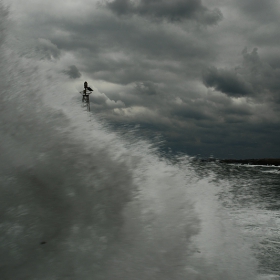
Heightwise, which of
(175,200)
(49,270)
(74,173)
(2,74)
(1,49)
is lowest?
(49,270)

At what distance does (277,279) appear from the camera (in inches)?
155

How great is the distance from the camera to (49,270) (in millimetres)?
3080

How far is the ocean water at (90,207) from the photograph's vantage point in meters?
3.32

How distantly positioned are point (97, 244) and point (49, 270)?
64cm

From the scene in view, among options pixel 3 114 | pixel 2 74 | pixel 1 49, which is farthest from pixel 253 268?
pixel 1 49

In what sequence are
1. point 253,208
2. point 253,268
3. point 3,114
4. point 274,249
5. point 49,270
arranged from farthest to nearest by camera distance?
point 253,208, point 274,249, point 3,114, point 253,268, point 49,270

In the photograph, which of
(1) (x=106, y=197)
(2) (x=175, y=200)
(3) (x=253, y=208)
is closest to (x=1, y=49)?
(1) (x=106, y=197)

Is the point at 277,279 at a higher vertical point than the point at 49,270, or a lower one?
lower

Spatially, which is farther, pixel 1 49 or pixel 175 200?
pixel 1 49

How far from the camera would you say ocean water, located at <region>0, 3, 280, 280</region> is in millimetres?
3322

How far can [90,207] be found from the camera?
3.94 metres

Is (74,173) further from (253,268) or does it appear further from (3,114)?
(253,268)

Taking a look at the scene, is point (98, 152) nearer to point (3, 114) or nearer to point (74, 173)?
point (74, 173)

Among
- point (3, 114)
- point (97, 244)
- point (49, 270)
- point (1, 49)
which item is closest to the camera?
point (49, 270)
